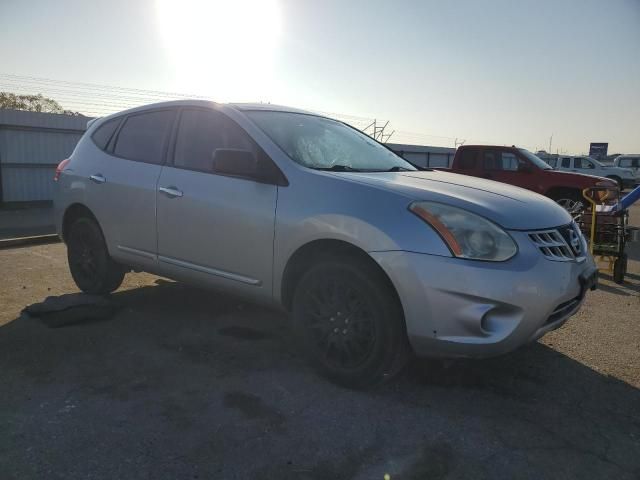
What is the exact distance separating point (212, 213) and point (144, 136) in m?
1.31

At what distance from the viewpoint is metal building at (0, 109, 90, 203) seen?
516 inches

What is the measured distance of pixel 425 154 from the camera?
1052 inches

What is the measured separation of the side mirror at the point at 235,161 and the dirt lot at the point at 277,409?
4.20ft

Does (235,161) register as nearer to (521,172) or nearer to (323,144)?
(323,144)

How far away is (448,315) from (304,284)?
938 millimetres

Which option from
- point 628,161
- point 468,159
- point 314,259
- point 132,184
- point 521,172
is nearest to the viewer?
point 314,259

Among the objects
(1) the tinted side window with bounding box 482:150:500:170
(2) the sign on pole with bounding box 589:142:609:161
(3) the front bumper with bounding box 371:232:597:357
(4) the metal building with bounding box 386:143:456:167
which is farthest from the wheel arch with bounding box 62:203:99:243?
(2) the sign on pole with bounding box 589:142:609:161

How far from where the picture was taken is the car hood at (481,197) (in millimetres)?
2883

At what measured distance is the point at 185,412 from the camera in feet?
9.29

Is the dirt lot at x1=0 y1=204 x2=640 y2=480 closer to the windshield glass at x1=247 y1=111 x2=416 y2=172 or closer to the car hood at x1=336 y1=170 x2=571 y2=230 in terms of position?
the car hood at x1=336 y1=170 x2=571 y2=230

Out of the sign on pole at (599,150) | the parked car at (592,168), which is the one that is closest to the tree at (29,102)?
the parked car at (592,168)

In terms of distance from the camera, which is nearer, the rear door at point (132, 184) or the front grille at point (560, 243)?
the front grille at point (560, 243)

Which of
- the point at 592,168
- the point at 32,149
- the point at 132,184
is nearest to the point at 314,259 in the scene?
the point at 132,184

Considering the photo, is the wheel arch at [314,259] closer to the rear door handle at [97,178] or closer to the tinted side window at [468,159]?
the rear door handle at [97,178]
